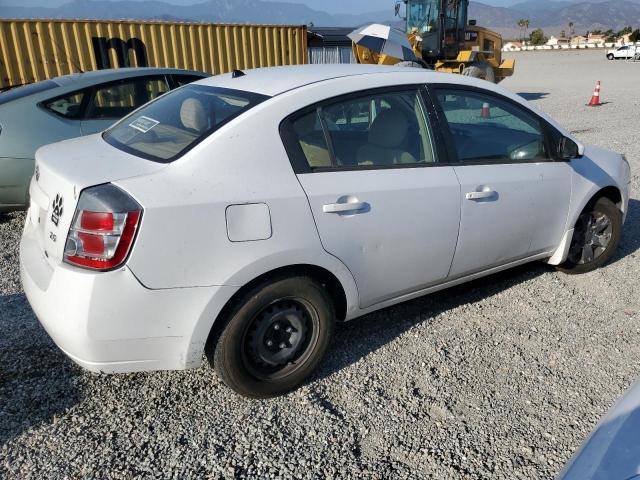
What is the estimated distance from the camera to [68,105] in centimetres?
509

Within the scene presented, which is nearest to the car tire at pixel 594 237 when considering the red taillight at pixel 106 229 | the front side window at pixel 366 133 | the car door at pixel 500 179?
the car door at pixel 500 179

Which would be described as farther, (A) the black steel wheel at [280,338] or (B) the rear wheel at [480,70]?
(B) the rear wheel at [480,70]

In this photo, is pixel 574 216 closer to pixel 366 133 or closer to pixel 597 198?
pixel 597 198

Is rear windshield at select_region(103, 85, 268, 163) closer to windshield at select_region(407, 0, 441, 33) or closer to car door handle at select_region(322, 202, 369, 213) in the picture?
car door handle at select_region(322, 202, 369, 213)

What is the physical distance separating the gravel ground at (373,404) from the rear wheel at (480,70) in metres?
13.5

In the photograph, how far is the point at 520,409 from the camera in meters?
2.68

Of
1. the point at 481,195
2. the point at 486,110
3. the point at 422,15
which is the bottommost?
the point at 481,195

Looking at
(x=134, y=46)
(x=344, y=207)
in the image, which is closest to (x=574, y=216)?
(x=344, y=207)

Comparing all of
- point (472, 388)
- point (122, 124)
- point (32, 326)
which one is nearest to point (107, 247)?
point (122, 124)

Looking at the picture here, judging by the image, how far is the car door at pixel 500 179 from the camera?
10.4 feet

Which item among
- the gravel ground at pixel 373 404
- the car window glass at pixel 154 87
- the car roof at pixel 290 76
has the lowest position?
the gravel ground at pixel 373 404

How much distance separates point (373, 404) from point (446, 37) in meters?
16.1

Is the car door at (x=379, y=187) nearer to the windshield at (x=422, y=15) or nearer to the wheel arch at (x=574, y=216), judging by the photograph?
the wheel arch at (x=574, y=216)

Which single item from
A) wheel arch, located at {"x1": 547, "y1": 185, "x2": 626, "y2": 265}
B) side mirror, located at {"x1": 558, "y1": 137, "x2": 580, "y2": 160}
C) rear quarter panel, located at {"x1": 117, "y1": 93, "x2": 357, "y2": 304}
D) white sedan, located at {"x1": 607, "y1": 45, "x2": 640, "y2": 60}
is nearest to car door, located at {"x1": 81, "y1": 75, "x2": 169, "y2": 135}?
rear quarter panel, located at {"x1": 117, "y1": 93, "x2": 357, "y2": 304}
